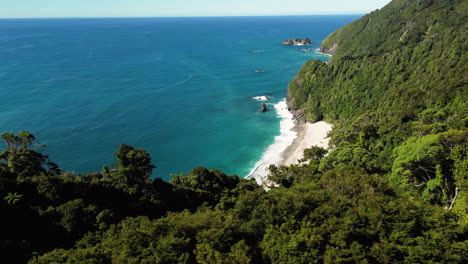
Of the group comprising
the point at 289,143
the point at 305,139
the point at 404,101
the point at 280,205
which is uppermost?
the point at 404,101

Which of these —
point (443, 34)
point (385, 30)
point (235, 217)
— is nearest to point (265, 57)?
point (385, 30)

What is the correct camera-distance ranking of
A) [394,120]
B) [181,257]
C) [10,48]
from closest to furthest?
1. [181,257]
2. [394,120]
3. [10,48]

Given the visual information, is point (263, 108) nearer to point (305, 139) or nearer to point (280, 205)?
point (305, 139)

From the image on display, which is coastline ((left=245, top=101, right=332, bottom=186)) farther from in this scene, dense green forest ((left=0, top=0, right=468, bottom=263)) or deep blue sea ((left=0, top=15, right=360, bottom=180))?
dense green forest ((left=0, top=0, right=468, bottom=263))

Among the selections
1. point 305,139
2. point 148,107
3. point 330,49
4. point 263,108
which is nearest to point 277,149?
point 305,139

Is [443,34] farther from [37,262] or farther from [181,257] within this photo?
[37,262]

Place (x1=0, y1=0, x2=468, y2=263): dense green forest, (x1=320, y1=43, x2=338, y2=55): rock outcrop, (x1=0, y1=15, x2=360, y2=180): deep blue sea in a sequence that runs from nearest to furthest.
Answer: (x1=0, y1=0, x2=468, y2=263): dense green forest, (x1=0, y1=15, x2=360, y2=180): deep blue sea, (x1=320, y1=43, x2=338, y2=55): rock outcrop

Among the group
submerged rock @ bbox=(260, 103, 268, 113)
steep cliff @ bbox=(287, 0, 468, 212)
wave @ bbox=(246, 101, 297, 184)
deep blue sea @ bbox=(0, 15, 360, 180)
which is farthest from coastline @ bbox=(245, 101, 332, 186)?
submerged rock @ bbox=(260, 103, 268, 113)

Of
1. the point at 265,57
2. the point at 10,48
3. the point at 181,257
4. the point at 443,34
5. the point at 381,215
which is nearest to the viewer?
the point at 181,257
